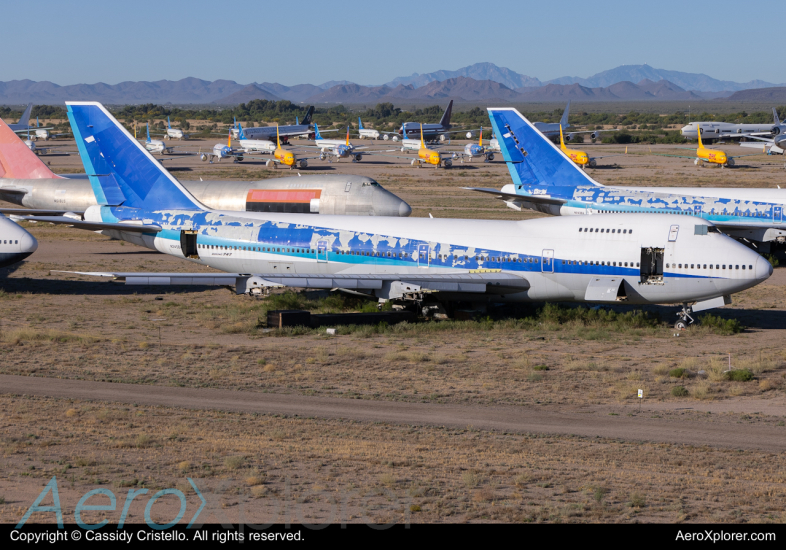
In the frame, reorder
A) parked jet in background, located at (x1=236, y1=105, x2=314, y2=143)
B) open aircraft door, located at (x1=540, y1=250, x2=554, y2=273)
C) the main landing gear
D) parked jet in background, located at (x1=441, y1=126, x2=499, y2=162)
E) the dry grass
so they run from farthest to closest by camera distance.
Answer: parked jet in background, located at (x1=236, y1=105, x2=314, y2=143) < parked jet in background, located at (x1=441, y1=126, x2=499, y2=162) < the main landing gear < open aircraft door, located at (x1=540, y1=250, x2=554, y2=273) < the dry grass

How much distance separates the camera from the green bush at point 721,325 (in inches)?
1507

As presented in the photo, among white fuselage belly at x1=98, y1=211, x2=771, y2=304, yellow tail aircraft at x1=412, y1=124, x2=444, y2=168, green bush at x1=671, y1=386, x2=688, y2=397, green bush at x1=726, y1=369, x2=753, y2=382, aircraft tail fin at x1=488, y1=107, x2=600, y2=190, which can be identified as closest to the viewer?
green bush at x1=671, y1=386, x2=688, y2=397

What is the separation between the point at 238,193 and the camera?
60.7 m

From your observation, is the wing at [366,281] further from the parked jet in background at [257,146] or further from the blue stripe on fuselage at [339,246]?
the parked jet in background at [257,146]

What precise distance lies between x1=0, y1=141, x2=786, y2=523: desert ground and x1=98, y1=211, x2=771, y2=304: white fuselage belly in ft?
7.59

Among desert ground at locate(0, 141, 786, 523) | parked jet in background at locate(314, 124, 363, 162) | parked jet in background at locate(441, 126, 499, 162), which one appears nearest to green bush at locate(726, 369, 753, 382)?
desert ground at locate(0, 141, 786, 523)

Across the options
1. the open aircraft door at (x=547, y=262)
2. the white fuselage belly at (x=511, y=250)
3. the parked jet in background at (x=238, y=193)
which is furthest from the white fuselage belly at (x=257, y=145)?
the open aircraft door at (x=547, y=262)

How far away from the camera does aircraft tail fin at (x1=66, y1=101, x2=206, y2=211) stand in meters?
44.9

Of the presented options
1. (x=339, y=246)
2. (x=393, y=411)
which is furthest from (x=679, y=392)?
(x=339, y=246)

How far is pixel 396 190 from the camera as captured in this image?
102 meters

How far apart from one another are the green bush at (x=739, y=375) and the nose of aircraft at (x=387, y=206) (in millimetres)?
29943

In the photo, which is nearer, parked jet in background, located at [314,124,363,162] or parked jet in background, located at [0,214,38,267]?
parked jet in background, located at [0,214,38,267]

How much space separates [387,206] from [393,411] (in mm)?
32448

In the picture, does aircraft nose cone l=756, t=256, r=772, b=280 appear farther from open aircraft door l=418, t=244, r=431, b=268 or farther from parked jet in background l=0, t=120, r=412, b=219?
parked jet in background l=0, t=120, r=412, b=219
